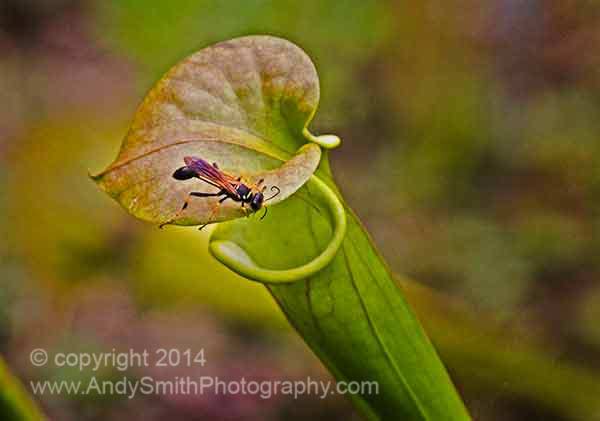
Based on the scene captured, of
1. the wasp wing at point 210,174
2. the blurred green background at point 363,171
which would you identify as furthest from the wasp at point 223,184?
the blurred green background at point 363,171

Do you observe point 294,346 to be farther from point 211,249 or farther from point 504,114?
point 211,249

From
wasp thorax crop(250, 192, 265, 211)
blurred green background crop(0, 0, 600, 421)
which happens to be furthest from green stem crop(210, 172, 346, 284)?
blurred green background crop(0, 0, 600, 421)

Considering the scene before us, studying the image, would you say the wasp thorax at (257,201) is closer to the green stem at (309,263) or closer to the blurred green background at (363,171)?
the green stem at (309,263)

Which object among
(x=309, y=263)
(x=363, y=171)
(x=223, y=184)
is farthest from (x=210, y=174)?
(x=363, y=171)

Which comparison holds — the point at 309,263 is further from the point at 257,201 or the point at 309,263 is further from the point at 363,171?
the point at 363,171

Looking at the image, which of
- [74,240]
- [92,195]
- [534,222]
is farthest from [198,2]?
[534,222]
